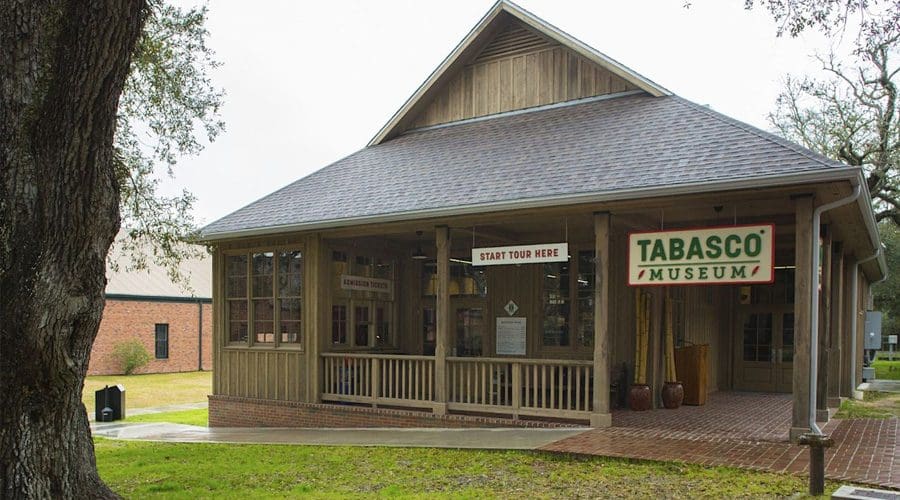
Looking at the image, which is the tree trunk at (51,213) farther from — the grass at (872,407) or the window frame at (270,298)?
the grass at (872,407)

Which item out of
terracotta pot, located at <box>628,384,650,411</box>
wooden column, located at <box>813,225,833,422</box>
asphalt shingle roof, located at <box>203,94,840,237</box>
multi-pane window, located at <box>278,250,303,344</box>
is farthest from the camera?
multi-pane window, located at <box>278,250,303,344</box>

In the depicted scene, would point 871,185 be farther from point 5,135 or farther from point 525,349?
point 5,135

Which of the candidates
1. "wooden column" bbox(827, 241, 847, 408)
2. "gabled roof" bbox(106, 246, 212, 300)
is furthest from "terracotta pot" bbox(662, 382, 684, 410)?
"gabled roof" bbox(106, 246, 212, 300)

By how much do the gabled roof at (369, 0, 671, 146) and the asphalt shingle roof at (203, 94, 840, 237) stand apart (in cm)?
38

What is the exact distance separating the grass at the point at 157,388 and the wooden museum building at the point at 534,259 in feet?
25.8

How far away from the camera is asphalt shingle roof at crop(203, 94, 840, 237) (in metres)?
9.72

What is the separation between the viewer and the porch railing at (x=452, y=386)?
36.6 ft

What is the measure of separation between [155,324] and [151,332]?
1.42 feet

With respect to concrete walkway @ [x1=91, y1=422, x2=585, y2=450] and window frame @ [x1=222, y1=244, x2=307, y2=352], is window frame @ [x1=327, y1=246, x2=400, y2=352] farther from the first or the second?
concrete walkway @ [x1=91, y1=422, x2=585, y2=450]

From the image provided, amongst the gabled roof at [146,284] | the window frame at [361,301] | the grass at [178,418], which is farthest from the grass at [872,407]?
the gabled roof at [146,284]

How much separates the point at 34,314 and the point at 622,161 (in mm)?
7977

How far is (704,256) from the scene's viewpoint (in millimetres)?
9328

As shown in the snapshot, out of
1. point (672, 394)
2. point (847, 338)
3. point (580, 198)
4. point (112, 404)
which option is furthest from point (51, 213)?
point (847, 338)

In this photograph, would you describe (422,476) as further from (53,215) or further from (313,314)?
(313,314)
